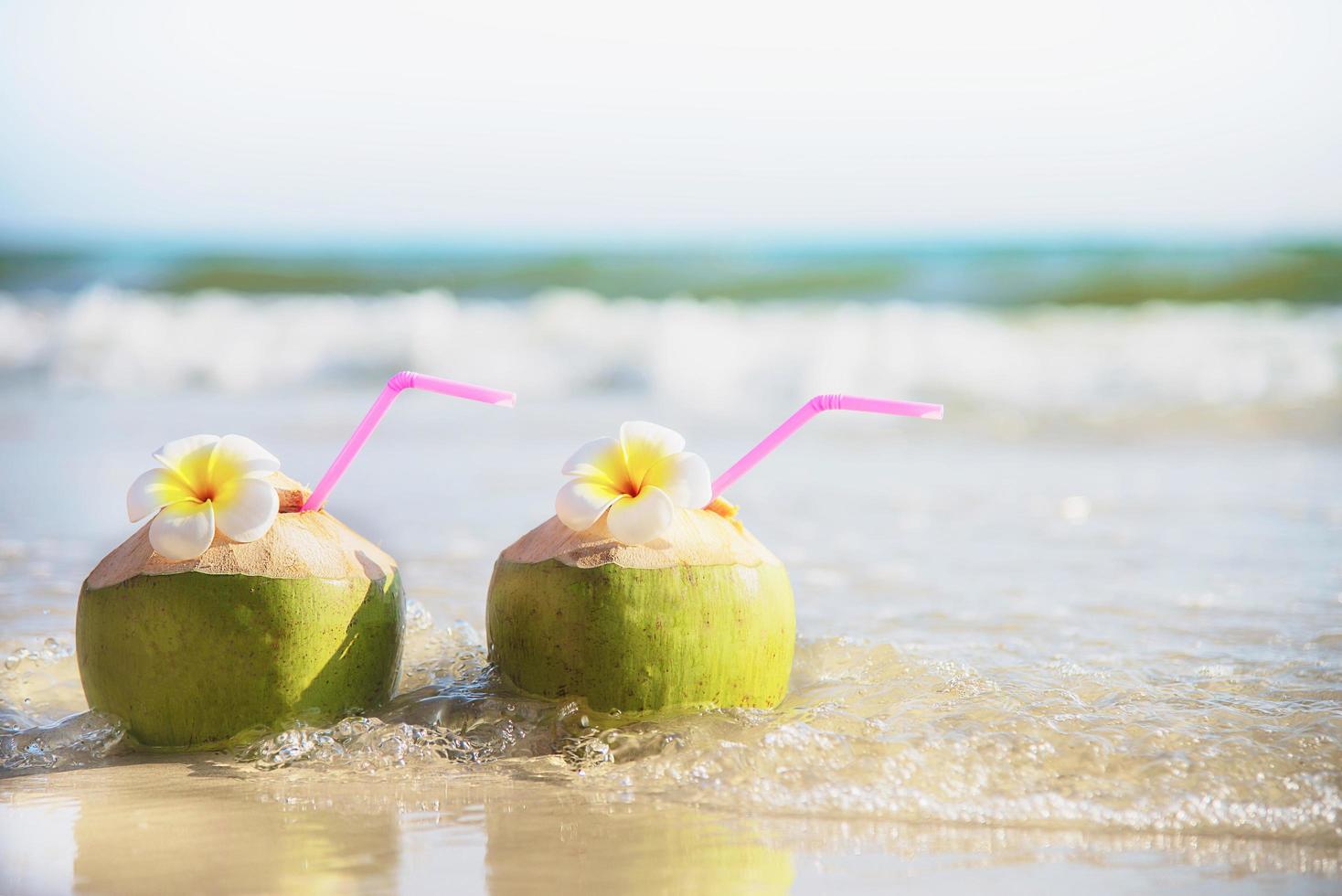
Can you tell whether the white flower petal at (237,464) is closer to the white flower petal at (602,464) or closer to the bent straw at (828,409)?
the white flower petal at (602,464)

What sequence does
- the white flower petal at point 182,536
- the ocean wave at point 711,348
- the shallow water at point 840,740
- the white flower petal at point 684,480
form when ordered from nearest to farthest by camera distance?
the shallow water at point 840,740
the white flower petal at point 182,536
the white flower petal at point 684,480
the ocean wave at point 711,348

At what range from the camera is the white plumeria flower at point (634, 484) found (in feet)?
7.09

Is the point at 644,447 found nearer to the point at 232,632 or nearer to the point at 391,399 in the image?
the point at 391,399

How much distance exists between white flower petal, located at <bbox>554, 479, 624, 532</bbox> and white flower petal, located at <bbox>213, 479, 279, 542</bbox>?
46 centimetres

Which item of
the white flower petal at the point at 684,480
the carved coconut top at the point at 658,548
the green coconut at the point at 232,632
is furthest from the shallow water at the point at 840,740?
the white flower petal at the point at 684,480

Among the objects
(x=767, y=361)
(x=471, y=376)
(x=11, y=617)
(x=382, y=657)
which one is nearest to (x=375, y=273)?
(x=471, y=376)

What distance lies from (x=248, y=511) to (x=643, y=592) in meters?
0.64

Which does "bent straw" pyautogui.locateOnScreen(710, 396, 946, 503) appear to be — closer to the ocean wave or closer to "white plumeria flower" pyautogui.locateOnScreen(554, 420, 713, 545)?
"white plumeria flower" pyautogui.locateOnScreen(554, 420, 713, 545)

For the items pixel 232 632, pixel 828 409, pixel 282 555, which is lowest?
pixel 232 632

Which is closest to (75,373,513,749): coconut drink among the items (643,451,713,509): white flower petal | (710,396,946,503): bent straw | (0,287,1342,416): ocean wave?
(643,451,713,509): white flower petal

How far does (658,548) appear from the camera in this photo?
2180 millimetres

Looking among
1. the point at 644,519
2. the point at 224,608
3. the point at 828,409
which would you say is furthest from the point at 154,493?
the point at 828,409

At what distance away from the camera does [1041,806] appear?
2.03 m

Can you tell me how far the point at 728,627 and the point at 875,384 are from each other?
8.18 meters
